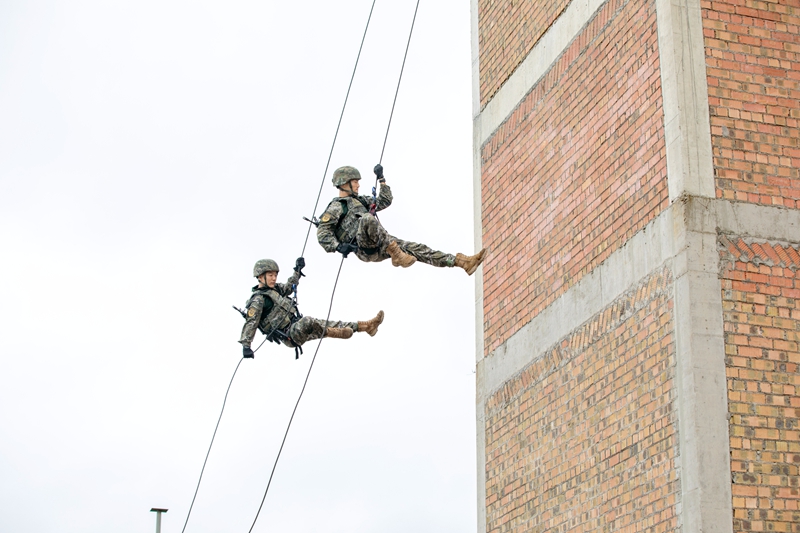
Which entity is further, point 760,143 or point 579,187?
point 579,187

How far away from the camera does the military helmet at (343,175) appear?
45.2 ft

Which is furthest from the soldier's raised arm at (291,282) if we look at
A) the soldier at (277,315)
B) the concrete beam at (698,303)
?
the concrete beam at (698,303)

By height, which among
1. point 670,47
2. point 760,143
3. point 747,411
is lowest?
point 747,411

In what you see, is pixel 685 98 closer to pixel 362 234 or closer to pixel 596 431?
pixel 596 431

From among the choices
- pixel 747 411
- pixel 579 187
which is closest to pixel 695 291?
pixel 747 411

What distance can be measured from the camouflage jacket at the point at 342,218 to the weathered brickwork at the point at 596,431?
2.38 meters

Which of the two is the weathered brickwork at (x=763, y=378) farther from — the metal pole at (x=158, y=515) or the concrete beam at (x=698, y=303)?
the metal pole at (x=158, y=515)

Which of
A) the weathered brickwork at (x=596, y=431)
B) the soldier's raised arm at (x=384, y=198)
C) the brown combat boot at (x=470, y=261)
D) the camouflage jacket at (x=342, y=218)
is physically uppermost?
the soldier's raised arm at (x=384, y=198)

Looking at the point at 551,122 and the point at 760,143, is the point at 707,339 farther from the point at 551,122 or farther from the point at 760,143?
the point at 551,122

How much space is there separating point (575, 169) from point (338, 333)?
337 centimetres

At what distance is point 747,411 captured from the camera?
400 inches

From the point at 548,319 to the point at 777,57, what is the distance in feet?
11.3

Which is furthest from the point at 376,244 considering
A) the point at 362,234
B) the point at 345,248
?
the point at 345,248

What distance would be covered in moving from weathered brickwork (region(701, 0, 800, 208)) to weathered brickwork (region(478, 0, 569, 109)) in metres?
2.61
